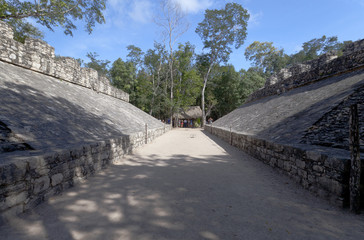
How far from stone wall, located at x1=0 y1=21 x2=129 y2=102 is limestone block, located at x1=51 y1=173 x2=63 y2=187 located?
21.2 ft

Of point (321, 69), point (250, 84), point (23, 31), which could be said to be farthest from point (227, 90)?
point (23, 31)

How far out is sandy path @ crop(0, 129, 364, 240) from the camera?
2.12 m

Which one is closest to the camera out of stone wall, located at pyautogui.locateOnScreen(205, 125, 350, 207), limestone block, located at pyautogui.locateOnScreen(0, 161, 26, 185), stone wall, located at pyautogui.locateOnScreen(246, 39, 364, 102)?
limestone block, located at pyautogui.locateOnScreen(0, 161, 26, 185)

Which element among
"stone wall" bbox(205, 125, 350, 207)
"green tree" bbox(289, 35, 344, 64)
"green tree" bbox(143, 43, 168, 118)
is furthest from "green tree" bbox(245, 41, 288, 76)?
"stone wall" bbox(205, 125, 350, 207)

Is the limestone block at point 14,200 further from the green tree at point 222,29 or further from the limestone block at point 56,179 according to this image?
the green tree at point 222,29

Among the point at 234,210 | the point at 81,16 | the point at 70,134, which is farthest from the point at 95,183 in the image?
the point at 81,16

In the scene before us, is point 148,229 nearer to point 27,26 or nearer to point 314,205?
point 314,205

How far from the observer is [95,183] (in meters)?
3.72

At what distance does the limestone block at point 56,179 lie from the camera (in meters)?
2.95

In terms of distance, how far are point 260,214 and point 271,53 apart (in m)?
49.3

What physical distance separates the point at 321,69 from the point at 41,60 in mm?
15854

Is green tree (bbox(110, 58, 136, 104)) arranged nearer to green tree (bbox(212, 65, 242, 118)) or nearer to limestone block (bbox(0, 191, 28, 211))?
green tree (bbox(212, 65, 242, 118))

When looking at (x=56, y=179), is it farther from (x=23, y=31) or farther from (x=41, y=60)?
(x=23, y=31)

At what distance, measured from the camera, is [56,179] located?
3.04 meters
